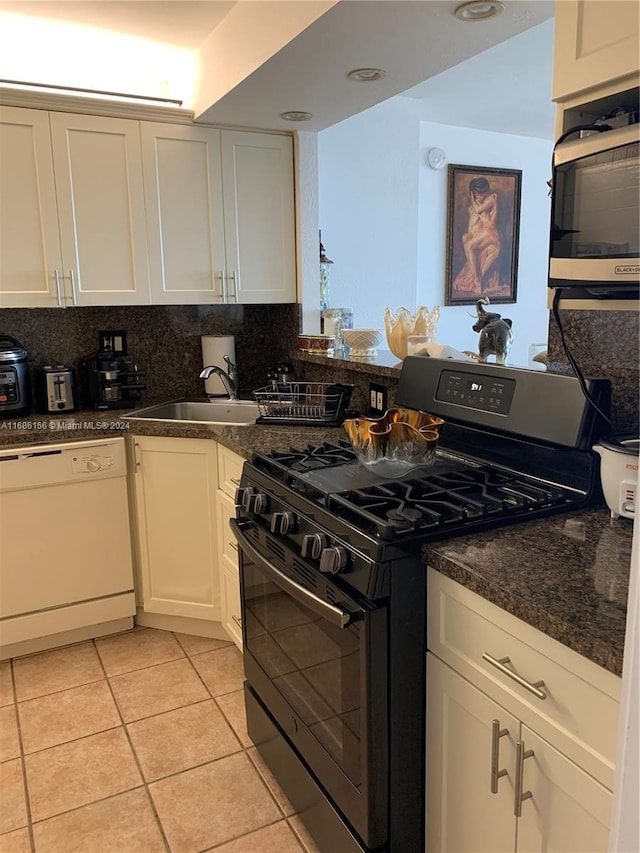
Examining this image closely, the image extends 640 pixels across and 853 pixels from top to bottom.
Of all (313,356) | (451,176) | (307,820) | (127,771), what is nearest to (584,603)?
(307,820)

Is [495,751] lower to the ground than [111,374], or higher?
lower

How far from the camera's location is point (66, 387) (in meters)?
2.84

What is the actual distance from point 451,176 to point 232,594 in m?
3.16

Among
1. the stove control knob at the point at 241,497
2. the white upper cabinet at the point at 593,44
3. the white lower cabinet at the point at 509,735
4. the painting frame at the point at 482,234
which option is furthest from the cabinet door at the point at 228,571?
the painting frame at the point at 482,234

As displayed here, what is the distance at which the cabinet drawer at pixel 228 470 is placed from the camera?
2.36 meters

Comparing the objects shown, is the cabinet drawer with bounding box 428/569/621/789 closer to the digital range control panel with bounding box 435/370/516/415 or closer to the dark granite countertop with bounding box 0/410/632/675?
the dark granite countertop with bounding box 0/410/632/675

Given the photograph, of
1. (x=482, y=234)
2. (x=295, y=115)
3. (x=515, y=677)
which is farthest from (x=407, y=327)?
(x=482, y=234)

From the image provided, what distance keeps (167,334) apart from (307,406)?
1.00m

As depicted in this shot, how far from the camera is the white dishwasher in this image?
2531 mm

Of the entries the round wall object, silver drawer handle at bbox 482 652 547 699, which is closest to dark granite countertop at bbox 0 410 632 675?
silver drawer handle at bbox 482 652 547 699

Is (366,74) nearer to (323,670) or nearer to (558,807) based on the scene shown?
(323,670)

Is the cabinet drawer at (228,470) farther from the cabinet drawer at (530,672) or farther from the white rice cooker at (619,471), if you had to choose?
the white rice cooker at (619,471)

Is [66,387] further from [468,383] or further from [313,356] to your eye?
[468,383]

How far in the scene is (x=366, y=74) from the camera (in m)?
2.26
